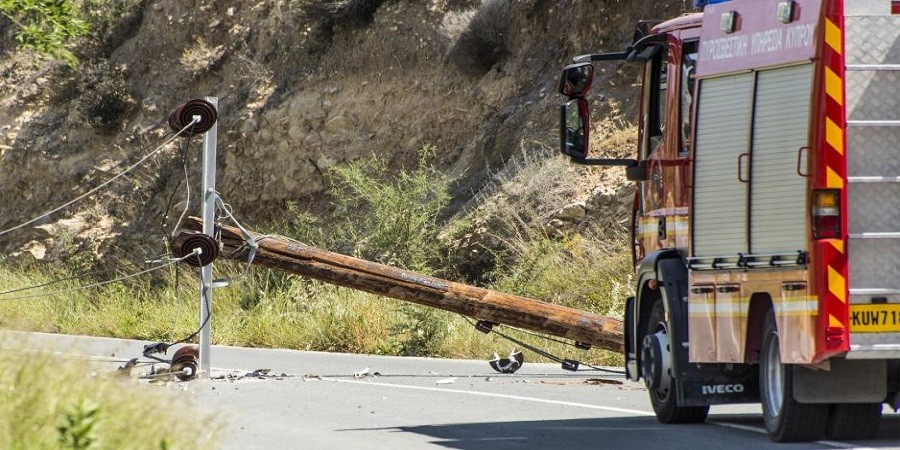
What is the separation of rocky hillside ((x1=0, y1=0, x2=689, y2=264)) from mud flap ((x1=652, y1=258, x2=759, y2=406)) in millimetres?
15053

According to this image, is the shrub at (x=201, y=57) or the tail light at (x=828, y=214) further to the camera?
the shrub at (x=201, y=57)

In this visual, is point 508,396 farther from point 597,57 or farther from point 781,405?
point 781,405

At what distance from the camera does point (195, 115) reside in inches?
603

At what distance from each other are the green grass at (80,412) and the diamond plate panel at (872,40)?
14.3ft

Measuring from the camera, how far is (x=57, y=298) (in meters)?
28.0

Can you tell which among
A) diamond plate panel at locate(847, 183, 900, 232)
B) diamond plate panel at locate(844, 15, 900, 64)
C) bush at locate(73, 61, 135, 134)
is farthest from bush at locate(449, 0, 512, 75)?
diamond plate panel at locate(847, 183, 900, 232)

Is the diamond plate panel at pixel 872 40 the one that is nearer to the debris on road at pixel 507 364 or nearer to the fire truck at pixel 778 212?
the fire truck at pixel 778 212

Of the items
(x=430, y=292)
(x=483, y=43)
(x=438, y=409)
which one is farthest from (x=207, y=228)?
(x=483, y=43)

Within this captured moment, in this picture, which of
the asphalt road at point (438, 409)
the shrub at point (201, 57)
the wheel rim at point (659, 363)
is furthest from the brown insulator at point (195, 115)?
the shrub at point (201, 57)

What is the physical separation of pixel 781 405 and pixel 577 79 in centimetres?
291

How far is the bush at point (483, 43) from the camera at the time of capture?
30.9m

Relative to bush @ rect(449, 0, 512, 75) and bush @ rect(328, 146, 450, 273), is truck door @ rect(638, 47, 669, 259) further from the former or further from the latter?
bush @ rect(449, 0, 512, 75)

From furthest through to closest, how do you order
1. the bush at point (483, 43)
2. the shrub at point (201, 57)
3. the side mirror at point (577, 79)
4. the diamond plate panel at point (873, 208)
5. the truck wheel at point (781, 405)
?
the shrub at point (201, 57)
the bush at point (483, 43)
the side mirror at point (577, 79)
the truck wheel at point (781, 405)
the diamond plate panel at point (873, 208)

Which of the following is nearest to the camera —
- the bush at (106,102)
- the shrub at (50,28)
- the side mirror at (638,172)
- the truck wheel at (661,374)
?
the truck wheel at (661,374)
